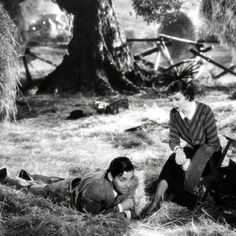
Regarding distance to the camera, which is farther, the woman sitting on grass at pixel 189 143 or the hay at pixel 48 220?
the woman sitting on grass at pixel 189 143

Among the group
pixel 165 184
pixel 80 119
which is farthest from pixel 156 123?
pixel 165 184

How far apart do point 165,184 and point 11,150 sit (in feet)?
11.0

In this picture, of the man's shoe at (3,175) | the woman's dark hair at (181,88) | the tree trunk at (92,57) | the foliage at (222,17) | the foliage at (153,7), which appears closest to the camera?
the woman's dark hair at (181,88)

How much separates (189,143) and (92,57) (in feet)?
25.2

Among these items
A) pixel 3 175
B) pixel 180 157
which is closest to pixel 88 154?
pixel 3 175

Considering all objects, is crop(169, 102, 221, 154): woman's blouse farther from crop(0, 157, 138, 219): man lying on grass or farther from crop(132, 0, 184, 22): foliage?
crop(132, 0, 184, 22): foliage

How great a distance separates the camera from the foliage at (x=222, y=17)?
286 inches

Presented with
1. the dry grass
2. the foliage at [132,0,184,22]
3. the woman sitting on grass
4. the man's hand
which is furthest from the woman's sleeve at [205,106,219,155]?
the foliage at [132,0,184,22]

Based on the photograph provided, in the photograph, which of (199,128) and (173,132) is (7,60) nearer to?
(173,132)

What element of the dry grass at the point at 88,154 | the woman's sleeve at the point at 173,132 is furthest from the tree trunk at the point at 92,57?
the woman's sleeve at the point at 173,132

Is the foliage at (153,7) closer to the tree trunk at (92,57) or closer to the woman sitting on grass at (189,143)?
the tree trunk at (92,57)

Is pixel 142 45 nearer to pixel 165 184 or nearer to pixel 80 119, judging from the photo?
pixel 80 119

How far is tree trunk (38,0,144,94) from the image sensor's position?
11641 millimetres

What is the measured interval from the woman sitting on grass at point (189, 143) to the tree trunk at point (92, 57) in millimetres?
7145
